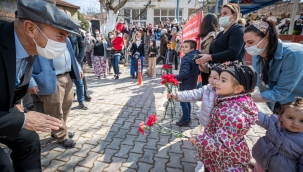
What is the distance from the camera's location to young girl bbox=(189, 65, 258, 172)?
1.48 m

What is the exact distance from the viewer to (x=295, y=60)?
1803 mm

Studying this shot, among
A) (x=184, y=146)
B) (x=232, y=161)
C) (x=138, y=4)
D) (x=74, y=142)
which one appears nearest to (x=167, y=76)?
(x=184, y=146)

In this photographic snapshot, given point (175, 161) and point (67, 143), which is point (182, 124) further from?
point (67, 143)

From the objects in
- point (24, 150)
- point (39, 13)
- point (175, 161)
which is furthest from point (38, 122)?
point (175, 161)

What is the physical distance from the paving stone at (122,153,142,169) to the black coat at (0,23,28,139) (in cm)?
156

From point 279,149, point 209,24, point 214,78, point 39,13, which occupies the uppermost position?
point 209,24

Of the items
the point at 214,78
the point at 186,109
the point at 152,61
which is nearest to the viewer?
the point at 214,78

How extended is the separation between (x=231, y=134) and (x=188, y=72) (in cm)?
187

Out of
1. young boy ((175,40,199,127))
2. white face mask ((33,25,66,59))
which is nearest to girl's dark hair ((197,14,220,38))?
young boy ((175,40,199,127))

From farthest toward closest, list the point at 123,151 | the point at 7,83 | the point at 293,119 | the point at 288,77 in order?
the point at 123,151 < the point at 288,77 < the point at 293,119 < the point at 7,83

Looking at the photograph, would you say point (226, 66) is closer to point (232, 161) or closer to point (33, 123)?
point (232, 161)

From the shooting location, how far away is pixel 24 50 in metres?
1.59

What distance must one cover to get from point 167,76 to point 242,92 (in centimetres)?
141

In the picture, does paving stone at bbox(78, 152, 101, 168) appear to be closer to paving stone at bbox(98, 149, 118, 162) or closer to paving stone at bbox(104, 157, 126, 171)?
paving stone at bbox(98, 149, 118, 162)
